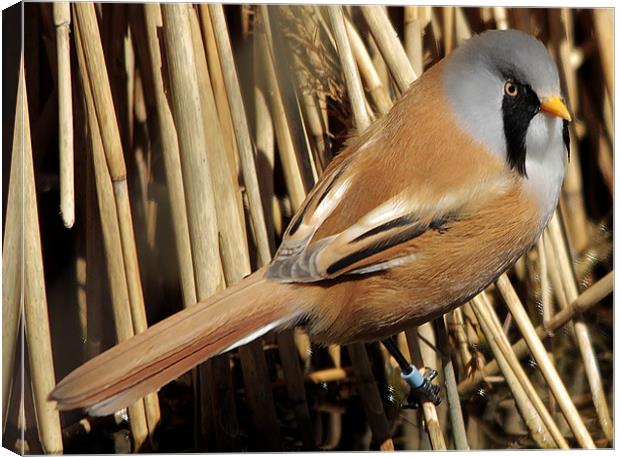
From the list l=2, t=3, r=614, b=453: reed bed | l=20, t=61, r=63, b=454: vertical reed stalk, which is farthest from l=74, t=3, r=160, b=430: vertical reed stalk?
l=20, t=61, r=63, b=454: vertical reed stalk

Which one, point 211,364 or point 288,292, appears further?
point 211,364

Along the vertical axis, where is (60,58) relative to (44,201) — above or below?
above

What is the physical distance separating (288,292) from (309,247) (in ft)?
0.32

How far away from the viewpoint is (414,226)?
85.4 inches

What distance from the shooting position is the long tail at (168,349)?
210cm

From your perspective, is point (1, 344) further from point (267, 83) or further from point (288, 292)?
point (267, 83)

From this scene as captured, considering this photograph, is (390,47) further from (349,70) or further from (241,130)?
(241,130)

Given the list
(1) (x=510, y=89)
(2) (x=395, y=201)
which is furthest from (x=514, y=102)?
(2) (x=395, y=201)

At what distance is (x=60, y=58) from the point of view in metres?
2.21

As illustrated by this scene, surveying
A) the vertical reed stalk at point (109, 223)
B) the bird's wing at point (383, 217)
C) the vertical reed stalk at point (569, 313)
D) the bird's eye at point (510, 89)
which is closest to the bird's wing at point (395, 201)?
the bird's wing at point (383, 217)

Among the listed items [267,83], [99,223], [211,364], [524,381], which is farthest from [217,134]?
[524,381]

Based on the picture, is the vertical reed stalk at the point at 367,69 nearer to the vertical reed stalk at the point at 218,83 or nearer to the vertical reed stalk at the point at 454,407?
the vertical reed stalk at the point at 218,83

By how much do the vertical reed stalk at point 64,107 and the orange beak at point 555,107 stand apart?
94 centimetres

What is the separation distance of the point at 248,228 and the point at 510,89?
642 mm
